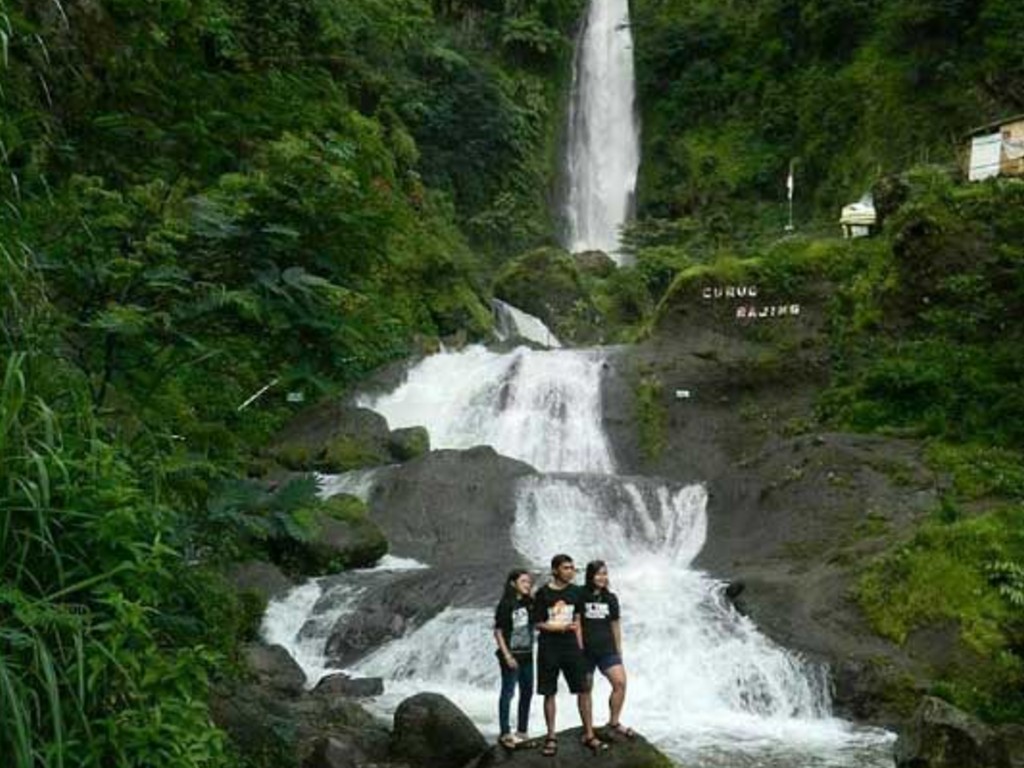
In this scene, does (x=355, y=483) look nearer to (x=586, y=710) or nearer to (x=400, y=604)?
(x=400, y=604)

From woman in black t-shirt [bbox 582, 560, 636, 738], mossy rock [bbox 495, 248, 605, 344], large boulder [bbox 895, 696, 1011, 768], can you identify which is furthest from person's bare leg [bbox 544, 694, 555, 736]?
mossy rock [bbox 495, 248, 605, 344]

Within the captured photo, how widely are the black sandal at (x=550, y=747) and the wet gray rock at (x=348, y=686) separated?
12.6ft

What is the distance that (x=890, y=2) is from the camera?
1217 inches

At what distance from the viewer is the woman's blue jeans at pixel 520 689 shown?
7.73 m

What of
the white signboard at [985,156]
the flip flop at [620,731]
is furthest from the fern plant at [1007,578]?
the white signboard at [985,156]

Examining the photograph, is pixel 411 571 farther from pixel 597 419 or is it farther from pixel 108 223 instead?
pixel 108 223

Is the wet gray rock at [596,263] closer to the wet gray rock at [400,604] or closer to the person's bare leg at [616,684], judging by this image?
the wet gray rock at [400,604]

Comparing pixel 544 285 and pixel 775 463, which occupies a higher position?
pixel 544 285

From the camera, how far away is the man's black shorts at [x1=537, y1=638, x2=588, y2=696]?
24.3 ft

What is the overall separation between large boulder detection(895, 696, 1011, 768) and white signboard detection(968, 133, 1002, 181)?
49.5 ft

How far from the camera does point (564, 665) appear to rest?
7.39 meters

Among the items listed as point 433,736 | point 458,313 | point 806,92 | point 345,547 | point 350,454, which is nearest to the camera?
point 433,736

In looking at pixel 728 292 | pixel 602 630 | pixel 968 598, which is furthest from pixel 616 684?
pixel 728 292

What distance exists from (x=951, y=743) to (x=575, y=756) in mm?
3002
